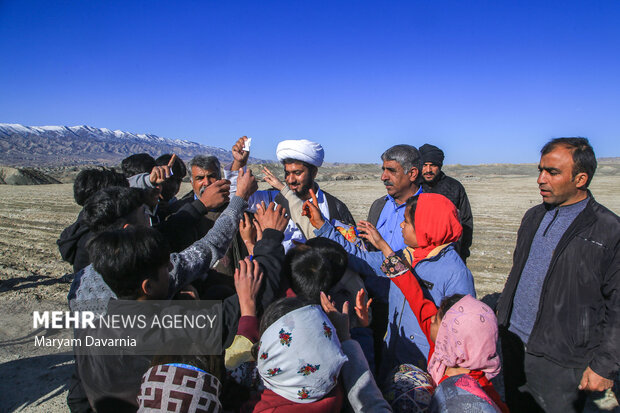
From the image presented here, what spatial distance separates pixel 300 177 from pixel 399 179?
37.5 inches

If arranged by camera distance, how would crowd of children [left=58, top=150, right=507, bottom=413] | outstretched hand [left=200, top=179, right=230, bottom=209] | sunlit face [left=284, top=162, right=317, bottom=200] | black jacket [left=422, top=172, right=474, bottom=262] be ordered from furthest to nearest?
black jacket [left=422, top=172, right=474, bottom=262] → sunlit face [left=284, top=162, right=317, bottom=200] → outstretched hand [left=200, top=179, right=230, bottom=209] → crowd of children [left=58, top=150, right=507, bottom=413]

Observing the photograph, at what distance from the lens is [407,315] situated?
7.95ft

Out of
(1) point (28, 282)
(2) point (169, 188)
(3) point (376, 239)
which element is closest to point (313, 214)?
(3) point (376, 239)

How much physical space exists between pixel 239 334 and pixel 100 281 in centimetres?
75

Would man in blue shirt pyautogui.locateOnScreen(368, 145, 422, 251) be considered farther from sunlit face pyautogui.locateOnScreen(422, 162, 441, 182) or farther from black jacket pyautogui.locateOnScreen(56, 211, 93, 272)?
black jacket pyautogui.locateOnScreen(56, 211, 93, 272)

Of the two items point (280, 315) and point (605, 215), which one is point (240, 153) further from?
point (605, 215)

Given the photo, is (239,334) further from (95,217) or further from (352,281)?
(95,217)

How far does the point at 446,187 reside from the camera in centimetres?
514

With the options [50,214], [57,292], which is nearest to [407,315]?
[57,292]

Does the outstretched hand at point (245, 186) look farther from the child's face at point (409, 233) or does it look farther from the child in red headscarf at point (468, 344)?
the child in red headscarf at point (468, 344)

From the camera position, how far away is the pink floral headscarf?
171 cm

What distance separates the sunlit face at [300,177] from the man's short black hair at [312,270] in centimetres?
126

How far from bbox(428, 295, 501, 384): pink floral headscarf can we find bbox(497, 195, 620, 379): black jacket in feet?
2.73

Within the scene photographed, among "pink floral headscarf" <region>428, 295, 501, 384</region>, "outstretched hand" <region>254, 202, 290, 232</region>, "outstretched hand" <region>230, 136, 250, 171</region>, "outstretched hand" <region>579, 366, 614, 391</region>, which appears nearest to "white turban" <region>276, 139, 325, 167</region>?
"outstretched hand" <region>230, 136, 250, 171</region>
